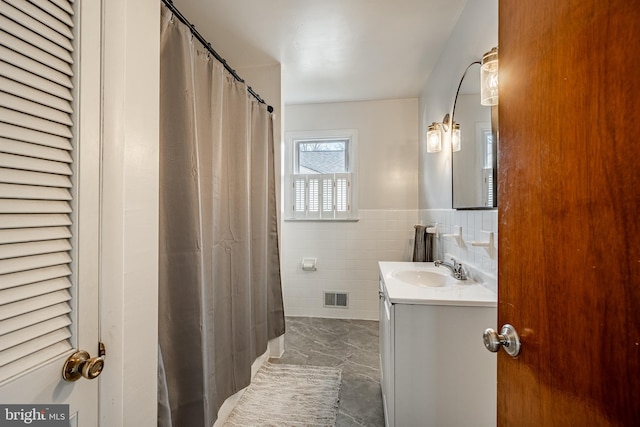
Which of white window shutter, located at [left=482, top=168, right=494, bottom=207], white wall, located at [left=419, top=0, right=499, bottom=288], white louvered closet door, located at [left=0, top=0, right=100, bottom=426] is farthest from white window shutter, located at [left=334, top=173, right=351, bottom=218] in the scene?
white louvered closet door, located at [left=0, top=0, right=100, bottom=426]

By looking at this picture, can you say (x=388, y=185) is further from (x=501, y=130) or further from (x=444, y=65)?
(x=501, y=130)

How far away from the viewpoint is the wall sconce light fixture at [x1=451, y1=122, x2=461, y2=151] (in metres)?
1.85

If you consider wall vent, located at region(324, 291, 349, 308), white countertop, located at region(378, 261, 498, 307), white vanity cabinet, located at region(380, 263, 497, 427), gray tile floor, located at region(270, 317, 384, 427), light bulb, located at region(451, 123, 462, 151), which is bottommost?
gray tile floor, located at region(270, 317, 384, 427)

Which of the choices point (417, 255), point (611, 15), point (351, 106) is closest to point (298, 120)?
point (351, 106)

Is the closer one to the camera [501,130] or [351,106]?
[501,130]

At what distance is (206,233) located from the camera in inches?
55.6

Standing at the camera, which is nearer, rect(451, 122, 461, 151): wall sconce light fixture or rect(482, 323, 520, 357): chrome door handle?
rect(482, 323, 520, 357): chrome door handle

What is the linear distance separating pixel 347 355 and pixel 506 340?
6.51 ft

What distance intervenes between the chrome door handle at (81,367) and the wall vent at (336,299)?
2.74 meters

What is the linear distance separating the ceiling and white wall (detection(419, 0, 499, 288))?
159mm

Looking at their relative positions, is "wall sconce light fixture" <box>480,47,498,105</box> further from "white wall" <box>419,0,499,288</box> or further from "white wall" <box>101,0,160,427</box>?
"white wall" <box>101,0,160,427</box>

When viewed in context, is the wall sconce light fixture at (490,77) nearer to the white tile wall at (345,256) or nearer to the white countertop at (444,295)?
the white countertop at (444,295)

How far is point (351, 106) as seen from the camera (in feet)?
10.8

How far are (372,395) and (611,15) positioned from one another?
83.7 inches
